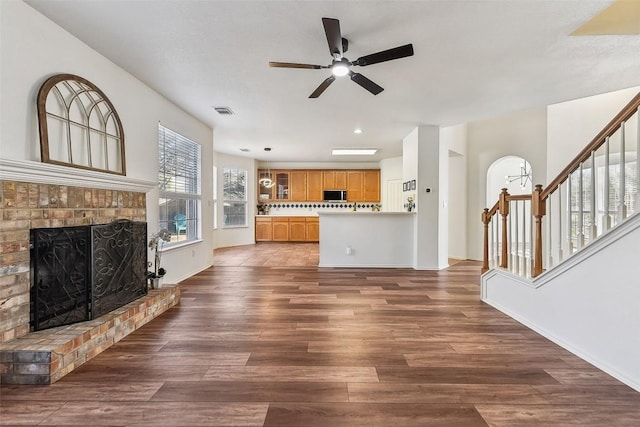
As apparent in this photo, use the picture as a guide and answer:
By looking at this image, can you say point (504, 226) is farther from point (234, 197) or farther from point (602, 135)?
point (234, 197)

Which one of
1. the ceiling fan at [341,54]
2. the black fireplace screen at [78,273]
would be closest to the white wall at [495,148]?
the ceiling fan at [341,54]

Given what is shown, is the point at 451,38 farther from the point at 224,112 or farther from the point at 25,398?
the point at 25,398

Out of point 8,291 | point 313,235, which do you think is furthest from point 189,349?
point 313,235

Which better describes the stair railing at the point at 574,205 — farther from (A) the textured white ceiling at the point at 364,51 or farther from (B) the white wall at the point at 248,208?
(B) the white wall at the point at 248,208

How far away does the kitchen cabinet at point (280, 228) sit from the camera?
30.1ft

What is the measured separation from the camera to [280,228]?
9180mm

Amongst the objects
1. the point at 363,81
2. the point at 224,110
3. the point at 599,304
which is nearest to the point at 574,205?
the point at 599,304

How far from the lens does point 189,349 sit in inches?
90.0

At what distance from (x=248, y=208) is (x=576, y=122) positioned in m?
7.58

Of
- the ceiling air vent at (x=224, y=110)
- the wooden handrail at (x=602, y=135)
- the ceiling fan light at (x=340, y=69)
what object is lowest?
the wooden handrail at (x=602, y=135)

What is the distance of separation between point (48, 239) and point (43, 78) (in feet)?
4.06

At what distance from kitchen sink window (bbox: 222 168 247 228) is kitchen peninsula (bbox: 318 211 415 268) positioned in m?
3.76

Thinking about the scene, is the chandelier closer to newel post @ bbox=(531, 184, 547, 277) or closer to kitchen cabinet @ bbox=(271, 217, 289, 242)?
newel post @ bbox=(531, 184, 547, 277)

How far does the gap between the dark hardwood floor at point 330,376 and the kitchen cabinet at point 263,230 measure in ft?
19.5
